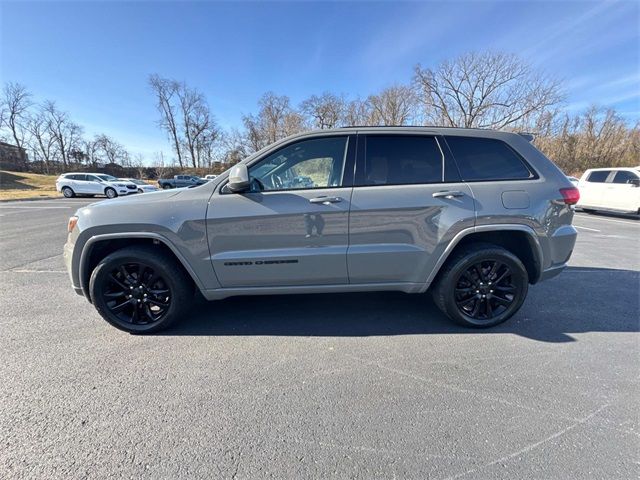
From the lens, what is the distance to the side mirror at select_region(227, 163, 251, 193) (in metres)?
2.66

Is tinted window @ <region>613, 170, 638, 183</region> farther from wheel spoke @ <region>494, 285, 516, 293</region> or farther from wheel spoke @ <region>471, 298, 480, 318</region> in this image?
wheel spoke @ <region>471, 298, 480, 318</region>

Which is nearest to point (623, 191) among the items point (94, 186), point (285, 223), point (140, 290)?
point (285, 223)

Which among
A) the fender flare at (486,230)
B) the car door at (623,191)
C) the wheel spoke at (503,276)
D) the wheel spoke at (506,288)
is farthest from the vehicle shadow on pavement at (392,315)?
the car door at (623,191)

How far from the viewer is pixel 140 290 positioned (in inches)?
117

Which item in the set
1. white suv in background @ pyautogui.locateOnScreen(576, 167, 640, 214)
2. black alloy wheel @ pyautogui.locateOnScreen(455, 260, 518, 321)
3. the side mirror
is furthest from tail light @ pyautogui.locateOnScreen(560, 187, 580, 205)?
white suv in background @ pyautogui.locateOnScreen(576, 167, 640, 214)

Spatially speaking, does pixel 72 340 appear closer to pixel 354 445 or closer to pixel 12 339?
pixel 12 339

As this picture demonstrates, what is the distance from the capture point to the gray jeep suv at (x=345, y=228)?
110 inches

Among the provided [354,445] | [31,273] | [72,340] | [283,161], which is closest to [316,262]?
[283,161]

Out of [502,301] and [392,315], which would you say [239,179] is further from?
[502,301]

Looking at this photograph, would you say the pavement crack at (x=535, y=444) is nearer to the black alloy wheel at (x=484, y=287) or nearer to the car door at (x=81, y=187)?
the black alloy wheel at (x=484, y=287)

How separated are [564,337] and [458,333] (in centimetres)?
101

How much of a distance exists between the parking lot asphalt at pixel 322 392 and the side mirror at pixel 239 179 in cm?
142

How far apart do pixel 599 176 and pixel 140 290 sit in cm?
1630

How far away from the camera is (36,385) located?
2.29m
